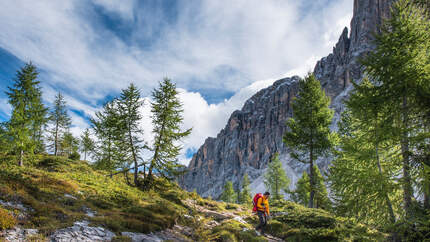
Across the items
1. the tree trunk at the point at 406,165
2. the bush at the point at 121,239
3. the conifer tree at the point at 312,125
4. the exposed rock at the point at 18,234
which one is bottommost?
the bush at the point at 121,239

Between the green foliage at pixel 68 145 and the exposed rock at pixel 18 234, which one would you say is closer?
the exposed rock at pixel 18 234

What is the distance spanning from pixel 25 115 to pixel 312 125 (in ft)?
68.6

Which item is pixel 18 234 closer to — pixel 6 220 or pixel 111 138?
pixel 6 220

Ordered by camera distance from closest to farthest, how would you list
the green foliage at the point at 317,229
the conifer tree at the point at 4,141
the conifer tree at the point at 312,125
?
the green foliage at the point at 317,229 → the conifer tree at the point at 4,141 → the conifer tree at the point at 312,125

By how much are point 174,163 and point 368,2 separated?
126504 mm

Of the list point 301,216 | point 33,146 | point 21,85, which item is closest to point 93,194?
point 33,146

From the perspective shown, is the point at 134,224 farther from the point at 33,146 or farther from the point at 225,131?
the point at 225,131

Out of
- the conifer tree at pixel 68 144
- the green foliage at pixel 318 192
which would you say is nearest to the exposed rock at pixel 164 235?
the green foliage at pixel 318 192

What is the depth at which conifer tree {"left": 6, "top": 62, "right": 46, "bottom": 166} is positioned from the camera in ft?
40.3

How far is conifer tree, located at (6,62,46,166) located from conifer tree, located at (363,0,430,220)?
18.6 metres

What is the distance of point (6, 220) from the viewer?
4.61m

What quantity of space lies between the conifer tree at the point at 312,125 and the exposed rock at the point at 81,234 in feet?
46.4

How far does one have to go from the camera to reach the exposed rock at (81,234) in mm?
4740

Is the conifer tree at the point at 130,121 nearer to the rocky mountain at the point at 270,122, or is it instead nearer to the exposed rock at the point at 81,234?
the exposed rock at the point at 81,234
